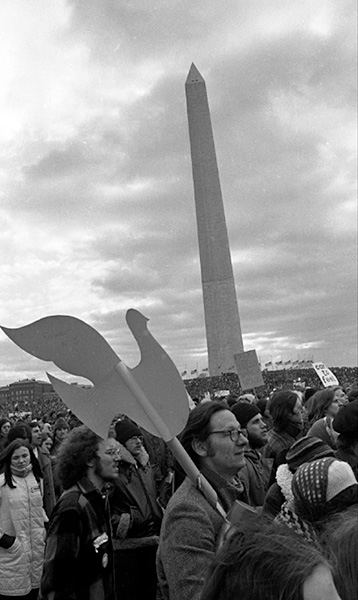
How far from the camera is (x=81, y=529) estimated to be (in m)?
2.60

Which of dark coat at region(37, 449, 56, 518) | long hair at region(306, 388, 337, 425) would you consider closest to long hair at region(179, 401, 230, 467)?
long hair at region(306, 388, 337, 425)

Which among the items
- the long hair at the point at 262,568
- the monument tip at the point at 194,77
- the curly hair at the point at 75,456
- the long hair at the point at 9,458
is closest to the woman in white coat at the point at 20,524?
the long hair at the point at 9,458


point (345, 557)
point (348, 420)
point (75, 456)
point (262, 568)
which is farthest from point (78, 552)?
point (262, 568)

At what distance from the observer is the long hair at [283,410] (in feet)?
14.0

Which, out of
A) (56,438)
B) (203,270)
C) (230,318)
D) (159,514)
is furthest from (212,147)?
(159,514)

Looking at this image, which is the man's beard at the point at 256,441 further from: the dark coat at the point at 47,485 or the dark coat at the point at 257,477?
the dark coat at the point at 47,485

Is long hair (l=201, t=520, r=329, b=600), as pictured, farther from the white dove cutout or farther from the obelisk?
the obelisk

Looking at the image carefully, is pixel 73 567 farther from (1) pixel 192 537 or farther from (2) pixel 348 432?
(2) pixel 348 432

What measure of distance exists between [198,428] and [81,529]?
596mm

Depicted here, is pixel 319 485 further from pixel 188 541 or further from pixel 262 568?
pixel 262 568

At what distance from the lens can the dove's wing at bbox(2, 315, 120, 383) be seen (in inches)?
85.7

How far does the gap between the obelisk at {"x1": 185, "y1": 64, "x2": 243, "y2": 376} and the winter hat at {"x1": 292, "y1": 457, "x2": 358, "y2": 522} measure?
21040mm

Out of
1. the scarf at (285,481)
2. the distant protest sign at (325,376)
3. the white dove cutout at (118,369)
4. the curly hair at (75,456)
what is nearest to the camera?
the white dove cutout at (118,369)

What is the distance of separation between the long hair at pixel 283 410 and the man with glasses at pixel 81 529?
61.5 inches
